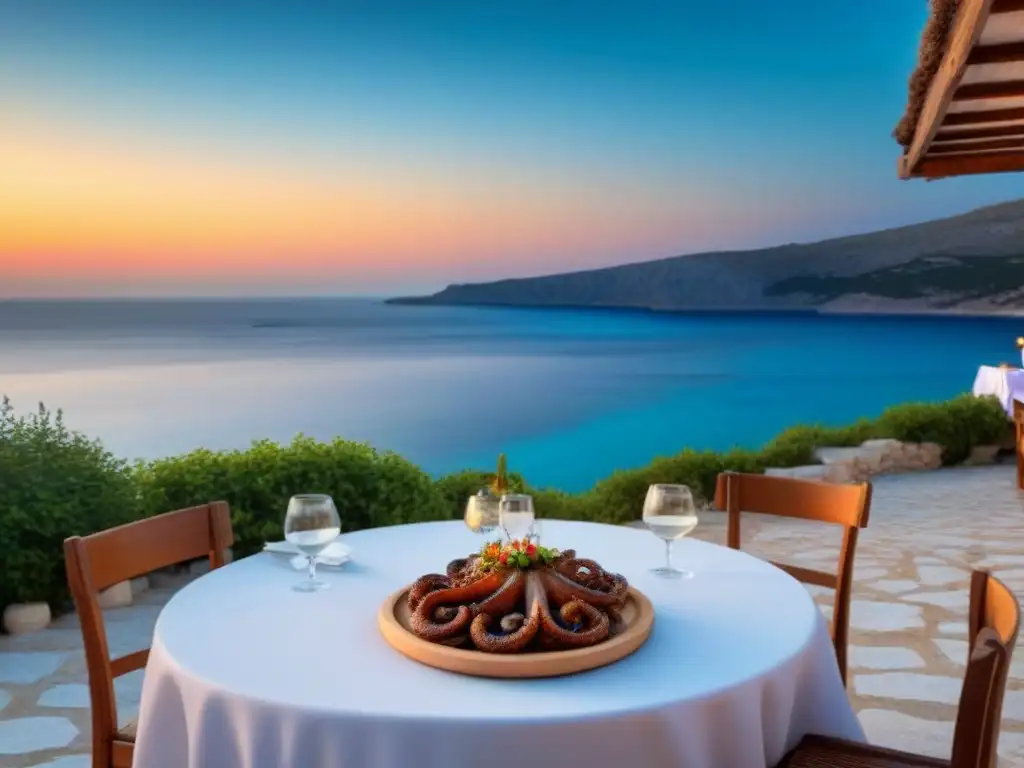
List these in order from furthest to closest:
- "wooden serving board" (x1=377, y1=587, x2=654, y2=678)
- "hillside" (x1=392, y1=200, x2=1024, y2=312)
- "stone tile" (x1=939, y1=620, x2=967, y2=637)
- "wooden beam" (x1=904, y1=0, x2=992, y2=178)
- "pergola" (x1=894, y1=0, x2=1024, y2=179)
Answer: "hillside" (x1=392, y1=200, x2=1024, y2=312) → "stone tile" (x1=939, y1=620, x2=967, y2=637) → "pergola" (x1=894, y1=0, x2=1024, y2=179) → "wooden beam" (x1=904, y1=0, x2=992, y2=178) → "wooden serving board" (x1=377, y1=587, x2=654, y2=678)

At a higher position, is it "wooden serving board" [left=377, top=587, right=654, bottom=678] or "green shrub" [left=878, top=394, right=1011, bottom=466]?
"wooden serving board" [left=377, top=587, right=654, bottom=678]

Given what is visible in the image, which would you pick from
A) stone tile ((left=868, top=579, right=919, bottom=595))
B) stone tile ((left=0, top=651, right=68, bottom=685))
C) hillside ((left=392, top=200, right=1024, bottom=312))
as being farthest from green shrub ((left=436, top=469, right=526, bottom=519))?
hillside ((left=392, top=200, right=1024, bottom=312))

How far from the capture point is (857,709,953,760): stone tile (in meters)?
2.85

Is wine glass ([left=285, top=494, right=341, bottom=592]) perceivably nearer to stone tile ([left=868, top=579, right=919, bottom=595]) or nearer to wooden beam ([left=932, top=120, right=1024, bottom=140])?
stone tile ([left=868, top=579, right=919, bottom=595])

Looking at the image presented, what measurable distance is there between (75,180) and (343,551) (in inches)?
339

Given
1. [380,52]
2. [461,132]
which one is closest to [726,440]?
[461,132]

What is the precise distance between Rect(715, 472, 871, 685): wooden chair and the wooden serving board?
106cm

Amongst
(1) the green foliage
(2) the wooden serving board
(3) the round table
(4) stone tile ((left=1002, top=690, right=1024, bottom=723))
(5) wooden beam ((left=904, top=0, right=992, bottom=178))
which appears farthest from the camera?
(1) the green foliage

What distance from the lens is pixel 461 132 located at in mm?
13305

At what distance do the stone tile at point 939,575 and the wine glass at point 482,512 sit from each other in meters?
3.25

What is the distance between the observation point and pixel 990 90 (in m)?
3.67

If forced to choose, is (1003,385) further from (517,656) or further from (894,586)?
(517,656)

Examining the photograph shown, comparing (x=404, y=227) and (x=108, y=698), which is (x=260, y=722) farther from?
(x=404, y=227)

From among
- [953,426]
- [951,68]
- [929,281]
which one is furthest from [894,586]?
[929,281]
